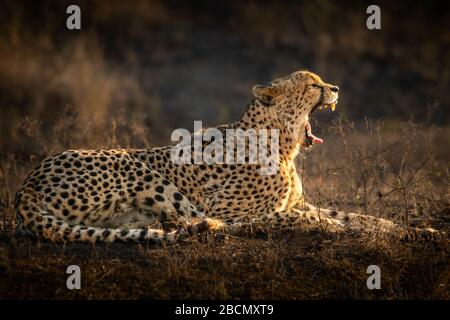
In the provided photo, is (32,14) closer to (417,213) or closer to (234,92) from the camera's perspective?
(234,92)

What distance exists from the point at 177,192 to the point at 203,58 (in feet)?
30.5

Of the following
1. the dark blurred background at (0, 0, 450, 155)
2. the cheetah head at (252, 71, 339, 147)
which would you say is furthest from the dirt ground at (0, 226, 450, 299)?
the dark blurred background at (0, 0, 450, 155)

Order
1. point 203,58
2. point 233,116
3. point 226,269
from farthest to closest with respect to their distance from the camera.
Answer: point 203,58 → point 233,116 → point 226,269

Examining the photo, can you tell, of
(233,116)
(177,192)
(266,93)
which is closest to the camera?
(177,192)

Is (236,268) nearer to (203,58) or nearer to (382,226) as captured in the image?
(382,226)

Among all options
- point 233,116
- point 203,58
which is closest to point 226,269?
point 233,116

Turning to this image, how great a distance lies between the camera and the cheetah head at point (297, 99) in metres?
6.17

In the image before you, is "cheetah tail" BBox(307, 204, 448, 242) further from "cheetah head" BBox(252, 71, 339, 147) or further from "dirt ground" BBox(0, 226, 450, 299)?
"cheetah head" BBox(252, 71, 339, 147)

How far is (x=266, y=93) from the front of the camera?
6.14 m

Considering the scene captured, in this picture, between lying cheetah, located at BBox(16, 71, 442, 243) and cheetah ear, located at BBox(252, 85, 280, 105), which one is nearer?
lying cheetah, located at BBox(16, 71, 442, 243)

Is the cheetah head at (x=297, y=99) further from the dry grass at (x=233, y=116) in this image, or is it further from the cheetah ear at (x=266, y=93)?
the dry grass at (x=233, y=116)

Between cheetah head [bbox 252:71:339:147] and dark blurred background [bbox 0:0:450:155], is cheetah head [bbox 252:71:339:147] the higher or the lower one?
the lower one

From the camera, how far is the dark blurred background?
467 inches

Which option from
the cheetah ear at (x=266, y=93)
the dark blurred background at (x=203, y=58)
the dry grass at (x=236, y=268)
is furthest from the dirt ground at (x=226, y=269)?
the dark blurred background at (x=203, y=58)
